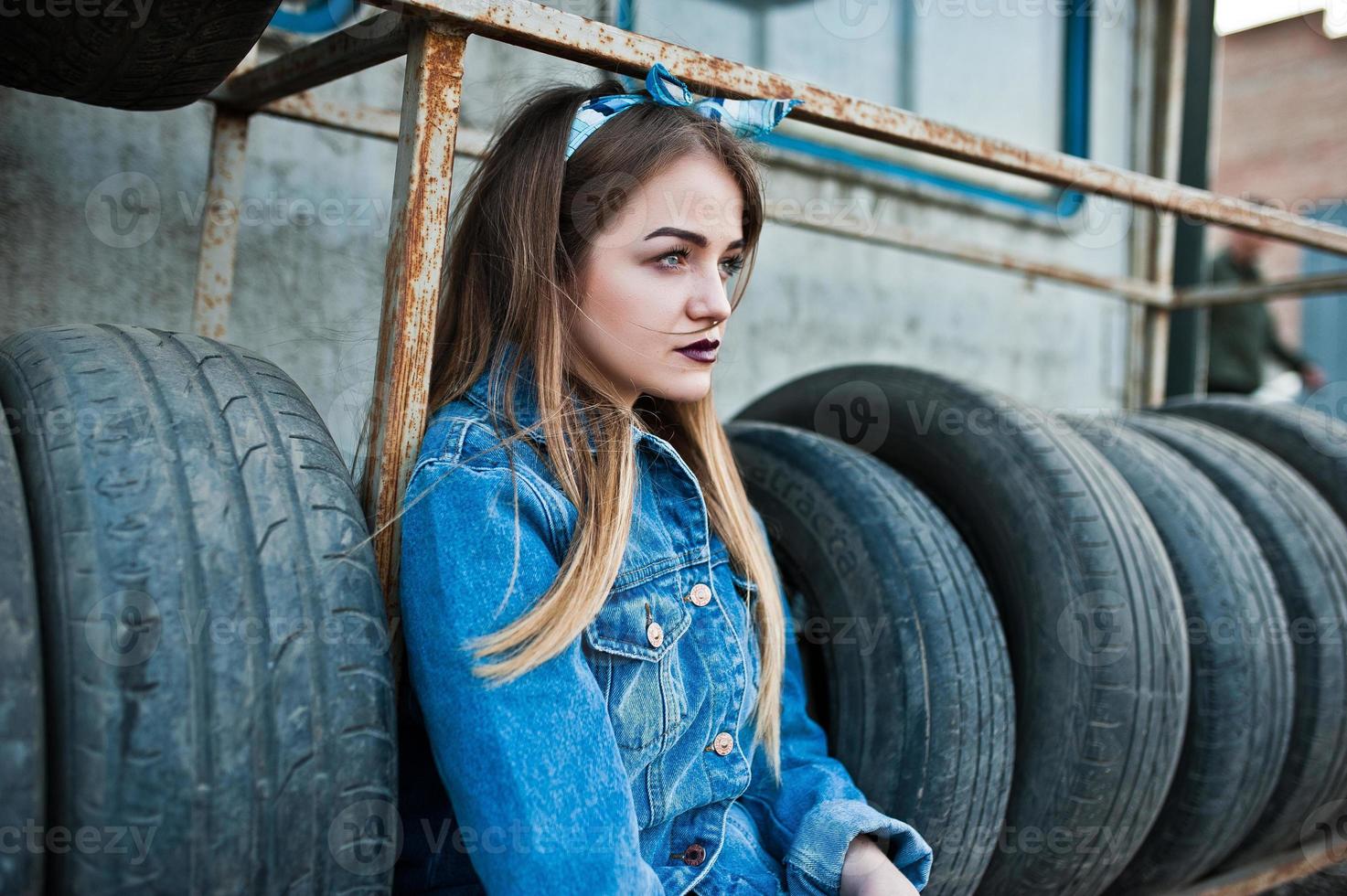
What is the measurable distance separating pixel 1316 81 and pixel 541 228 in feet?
53.6

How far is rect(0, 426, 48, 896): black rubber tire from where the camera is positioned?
2.31 ft

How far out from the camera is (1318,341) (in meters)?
11.9

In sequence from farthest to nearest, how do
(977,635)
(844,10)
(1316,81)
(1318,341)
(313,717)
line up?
(1316,81) → (1318,341) → (844,10) → (977,635) → (313,717)

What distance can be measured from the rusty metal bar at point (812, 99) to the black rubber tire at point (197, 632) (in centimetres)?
42

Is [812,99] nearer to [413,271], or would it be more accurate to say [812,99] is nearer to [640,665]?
[413,271]

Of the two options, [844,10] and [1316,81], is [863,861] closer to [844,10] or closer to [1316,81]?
[844,10]

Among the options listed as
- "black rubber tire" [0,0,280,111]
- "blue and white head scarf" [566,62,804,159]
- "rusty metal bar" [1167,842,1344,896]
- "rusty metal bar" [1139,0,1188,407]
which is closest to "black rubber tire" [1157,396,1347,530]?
"rusty metal bar" [1167,842,1344,896]

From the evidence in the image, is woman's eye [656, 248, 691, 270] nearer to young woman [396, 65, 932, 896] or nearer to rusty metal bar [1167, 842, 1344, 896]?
young woman [396, 65, 932, 896]

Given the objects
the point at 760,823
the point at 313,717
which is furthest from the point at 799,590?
the point at 313,717

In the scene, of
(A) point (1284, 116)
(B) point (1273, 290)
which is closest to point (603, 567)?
(B) point (1273, 290)

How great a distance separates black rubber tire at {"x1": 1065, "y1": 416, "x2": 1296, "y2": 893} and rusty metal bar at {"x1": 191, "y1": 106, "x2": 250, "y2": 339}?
145 centimetres

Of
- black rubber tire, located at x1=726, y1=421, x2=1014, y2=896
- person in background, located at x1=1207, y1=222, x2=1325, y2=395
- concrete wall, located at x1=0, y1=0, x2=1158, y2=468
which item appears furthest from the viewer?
person in background, located at x1=1207, y1=222, x2=1325, y2=395

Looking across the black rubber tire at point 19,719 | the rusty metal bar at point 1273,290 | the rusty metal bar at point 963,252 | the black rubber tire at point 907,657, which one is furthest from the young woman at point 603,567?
the rusty metal bar at point 1273,290

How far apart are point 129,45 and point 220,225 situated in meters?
0.69
